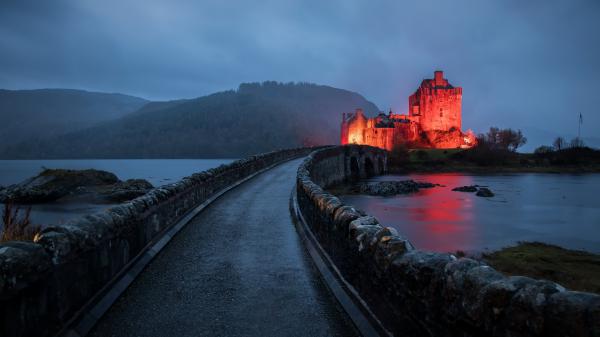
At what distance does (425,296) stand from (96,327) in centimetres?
344

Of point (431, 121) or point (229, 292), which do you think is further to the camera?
point (431, 121)

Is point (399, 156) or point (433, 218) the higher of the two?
point (399, 156)

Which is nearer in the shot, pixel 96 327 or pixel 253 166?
pixel 96 327

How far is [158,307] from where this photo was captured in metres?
5.07

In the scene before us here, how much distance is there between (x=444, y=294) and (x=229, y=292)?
3295 mm

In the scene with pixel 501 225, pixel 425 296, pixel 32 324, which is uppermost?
pixel 425 296

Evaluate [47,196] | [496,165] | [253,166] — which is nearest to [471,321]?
[253,166]

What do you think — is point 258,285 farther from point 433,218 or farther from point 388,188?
point 388,188

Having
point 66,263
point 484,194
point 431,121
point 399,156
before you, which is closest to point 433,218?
point 484,194

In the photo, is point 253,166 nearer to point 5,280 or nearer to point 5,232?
point 5,232

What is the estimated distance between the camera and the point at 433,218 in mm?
31078

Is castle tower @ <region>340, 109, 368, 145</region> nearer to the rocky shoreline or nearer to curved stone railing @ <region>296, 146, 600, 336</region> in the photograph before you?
the rocky shoreline

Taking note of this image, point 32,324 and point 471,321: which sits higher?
point 471,321

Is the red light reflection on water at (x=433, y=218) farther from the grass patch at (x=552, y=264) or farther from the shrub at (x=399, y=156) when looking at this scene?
the shrub at (x=399, y=156)
